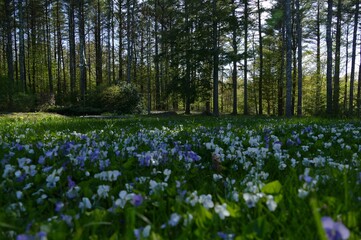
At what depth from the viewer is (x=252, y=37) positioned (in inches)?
1266

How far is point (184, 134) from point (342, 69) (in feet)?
116

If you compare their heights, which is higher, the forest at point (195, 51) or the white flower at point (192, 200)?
the forest at point (195, 51)

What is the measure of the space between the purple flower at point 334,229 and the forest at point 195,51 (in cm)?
1453

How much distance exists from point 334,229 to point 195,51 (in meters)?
23.0

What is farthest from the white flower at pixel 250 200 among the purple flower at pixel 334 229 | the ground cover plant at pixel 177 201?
the purple flower at pixel 334 229

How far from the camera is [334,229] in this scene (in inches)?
31.2

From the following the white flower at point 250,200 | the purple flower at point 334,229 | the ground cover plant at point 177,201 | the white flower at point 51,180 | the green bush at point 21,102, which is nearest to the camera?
the purple flower at point 334,229

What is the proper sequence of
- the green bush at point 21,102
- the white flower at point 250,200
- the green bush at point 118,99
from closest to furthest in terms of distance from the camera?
the white flower at point 250,200 → the green bush at point 21,102 → the green bush at point 118,99

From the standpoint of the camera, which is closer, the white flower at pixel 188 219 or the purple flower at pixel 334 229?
the purple flower at pixel 334 229

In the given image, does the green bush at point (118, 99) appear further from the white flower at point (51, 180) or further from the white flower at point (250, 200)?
the white flower at point (250, 200)

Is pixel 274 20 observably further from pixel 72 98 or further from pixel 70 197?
pixel 70 197

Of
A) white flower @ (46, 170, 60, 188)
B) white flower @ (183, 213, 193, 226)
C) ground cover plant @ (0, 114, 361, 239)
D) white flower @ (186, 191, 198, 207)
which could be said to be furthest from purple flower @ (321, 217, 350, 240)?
white flower @ (46, 170, 60, 188)

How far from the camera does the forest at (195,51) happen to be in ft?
74.8

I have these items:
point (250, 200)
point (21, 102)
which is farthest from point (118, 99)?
point (250, 200)
